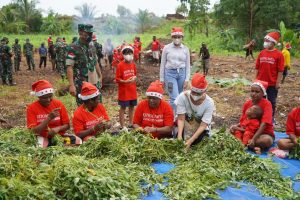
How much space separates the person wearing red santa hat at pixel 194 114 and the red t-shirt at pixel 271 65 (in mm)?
2050

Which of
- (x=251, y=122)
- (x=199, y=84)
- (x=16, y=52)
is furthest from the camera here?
(x=16, y=52)

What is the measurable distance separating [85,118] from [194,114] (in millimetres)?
1591

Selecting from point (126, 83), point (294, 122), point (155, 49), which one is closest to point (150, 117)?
point (126, 83)

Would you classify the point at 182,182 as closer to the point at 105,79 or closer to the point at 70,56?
the point at 70,56

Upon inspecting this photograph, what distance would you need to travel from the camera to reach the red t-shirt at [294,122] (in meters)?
5.56

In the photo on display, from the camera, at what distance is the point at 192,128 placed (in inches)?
220

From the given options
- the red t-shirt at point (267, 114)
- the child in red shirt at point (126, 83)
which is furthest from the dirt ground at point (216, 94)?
the red t-shirt at point (267, 114)

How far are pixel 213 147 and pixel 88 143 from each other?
1608 mm

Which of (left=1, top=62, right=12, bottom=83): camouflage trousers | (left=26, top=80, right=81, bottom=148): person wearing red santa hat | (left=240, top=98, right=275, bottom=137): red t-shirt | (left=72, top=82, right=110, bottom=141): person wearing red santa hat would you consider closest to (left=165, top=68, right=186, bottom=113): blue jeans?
(left=240, top=98, right=275, bottom=137): red t-shirt

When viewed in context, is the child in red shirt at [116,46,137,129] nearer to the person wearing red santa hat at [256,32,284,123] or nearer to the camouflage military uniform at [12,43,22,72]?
the person wearing red santa hat at [256,32,284,123]

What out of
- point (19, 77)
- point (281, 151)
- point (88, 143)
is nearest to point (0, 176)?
point (88, 143)

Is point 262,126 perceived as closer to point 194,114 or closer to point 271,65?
point 194,114

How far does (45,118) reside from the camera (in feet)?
17.4

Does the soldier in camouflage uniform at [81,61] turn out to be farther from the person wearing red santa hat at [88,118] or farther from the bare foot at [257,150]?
the bare foot at [257,150]
